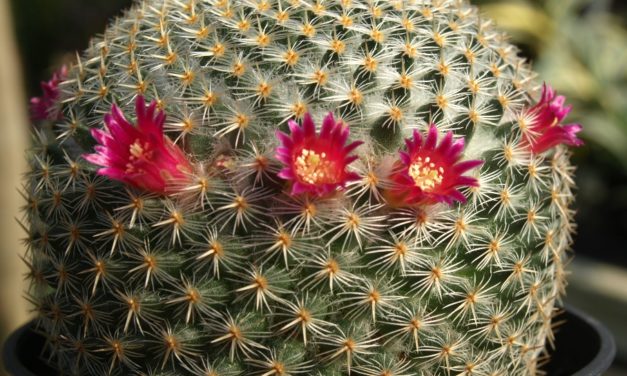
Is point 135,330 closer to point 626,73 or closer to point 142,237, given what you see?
point 142,237

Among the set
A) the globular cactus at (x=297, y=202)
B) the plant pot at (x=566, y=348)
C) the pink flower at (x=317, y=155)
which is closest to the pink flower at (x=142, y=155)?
the globular cactus at (x=297, y=202)

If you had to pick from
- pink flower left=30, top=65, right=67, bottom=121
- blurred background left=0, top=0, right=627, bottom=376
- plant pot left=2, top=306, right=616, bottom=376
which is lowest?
blurred background left=0, top=0, right=627, bottom=376

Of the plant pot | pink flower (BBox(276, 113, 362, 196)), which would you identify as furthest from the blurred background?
pink flower (BBox(276, 113, 362, 196))

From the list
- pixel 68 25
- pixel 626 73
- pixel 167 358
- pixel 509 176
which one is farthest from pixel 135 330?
pixel 68 25

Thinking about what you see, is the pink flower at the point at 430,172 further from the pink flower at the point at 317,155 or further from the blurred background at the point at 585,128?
the blurred background at the point at 585,128

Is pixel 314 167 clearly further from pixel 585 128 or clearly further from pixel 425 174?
pixel 585 128

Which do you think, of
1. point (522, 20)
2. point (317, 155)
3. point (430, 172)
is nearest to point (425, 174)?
point (430, 172)

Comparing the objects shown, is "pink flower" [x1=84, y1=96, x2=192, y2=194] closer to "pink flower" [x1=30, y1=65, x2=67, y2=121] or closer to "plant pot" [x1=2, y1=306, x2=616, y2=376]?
"pink flower" [x1=30, y1=65, x2=67, y2=121]

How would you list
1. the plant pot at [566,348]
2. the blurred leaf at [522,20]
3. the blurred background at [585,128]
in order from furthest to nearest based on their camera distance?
the blurred leaf at [522,20] < the blurred background at [585,128] < the plant pot at [566,348]
